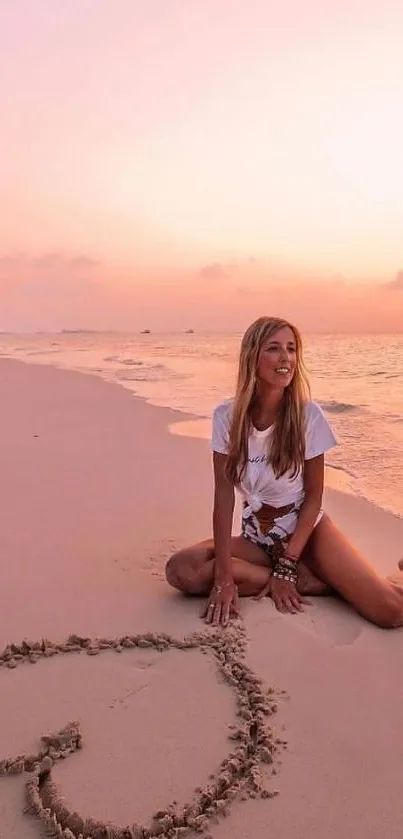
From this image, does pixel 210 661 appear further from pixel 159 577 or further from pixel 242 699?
pixel 159 577

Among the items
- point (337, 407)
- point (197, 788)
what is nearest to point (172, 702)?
→ point (197, 788)

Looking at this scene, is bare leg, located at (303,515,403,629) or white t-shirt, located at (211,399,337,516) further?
white t-shirt, located at (211,399,337,516)

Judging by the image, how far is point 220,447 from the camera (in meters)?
3.60

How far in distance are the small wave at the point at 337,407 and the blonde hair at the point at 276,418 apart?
7.81 m

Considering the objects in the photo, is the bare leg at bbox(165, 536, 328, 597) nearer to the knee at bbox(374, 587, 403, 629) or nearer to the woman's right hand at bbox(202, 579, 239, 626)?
the woman's right hand at bbox(202, 579, 239, 626)

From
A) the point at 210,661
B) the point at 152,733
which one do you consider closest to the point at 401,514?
the point at 210,661

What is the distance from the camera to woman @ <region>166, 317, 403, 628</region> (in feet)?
11.5

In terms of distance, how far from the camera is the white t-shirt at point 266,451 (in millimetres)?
3584

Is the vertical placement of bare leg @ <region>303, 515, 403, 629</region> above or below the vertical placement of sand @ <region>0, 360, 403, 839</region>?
above

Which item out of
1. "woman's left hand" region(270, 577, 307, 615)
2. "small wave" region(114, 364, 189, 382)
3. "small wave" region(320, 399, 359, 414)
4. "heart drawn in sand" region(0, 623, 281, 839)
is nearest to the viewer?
"heart drawn in sand" region(0, 623, 281, 839)

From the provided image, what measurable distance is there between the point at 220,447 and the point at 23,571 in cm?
131

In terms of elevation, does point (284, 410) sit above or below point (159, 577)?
above

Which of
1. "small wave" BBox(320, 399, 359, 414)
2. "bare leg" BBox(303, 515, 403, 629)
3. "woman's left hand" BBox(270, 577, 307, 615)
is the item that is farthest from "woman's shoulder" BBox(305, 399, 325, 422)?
"small wave" BBox(320, 399, 359, 414)

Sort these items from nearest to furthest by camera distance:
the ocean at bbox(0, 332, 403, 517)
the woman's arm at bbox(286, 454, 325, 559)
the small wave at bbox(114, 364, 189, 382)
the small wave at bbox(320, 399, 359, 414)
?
1. the woman's arm at bbox(286, 454, 325, 559)
2. the ocean at bbox(0, 332, 403, 517)
3. the small wave at bbox(320, 399, 359, 414)
4. the small wave at bbox(114, 364, 189, 382)
